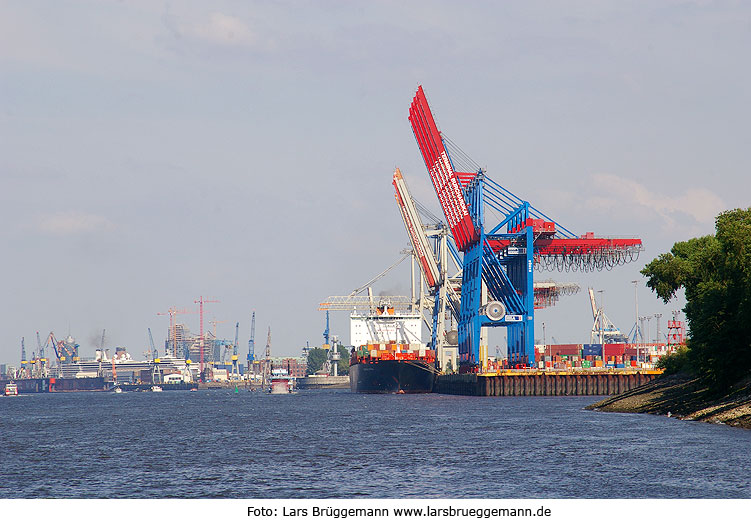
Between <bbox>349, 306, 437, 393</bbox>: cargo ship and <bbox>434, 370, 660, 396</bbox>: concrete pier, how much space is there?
74.8 feet

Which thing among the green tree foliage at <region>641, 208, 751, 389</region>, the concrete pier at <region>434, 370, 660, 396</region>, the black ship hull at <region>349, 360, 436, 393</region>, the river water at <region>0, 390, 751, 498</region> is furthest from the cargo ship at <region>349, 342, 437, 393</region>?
the green tree foliage at <region>641, 208, 751, 389</region>

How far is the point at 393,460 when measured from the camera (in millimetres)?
48375

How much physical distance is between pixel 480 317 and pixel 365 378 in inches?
1384

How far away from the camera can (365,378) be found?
167875mm

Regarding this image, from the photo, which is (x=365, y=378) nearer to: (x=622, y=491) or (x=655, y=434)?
(x=655, y=434)

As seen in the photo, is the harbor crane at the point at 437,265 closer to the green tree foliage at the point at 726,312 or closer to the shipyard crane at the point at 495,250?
the shipyard crane at the point at 495,250

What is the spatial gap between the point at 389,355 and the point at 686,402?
285 feet

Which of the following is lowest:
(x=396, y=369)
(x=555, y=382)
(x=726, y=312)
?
(x=555, y=382)

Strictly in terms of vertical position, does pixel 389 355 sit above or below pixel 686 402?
above

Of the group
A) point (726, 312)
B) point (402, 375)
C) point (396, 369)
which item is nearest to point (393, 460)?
point (726, 312)

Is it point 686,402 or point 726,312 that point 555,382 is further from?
point 726,312

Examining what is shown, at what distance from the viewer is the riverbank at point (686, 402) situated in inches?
2517

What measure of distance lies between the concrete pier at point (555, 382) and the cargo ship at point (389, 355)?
22791 mm

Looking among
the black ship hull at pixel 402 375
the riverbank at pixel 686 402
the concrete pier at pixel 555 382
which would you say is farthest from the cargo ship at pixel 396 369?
the riverbank at pixel 686 402
